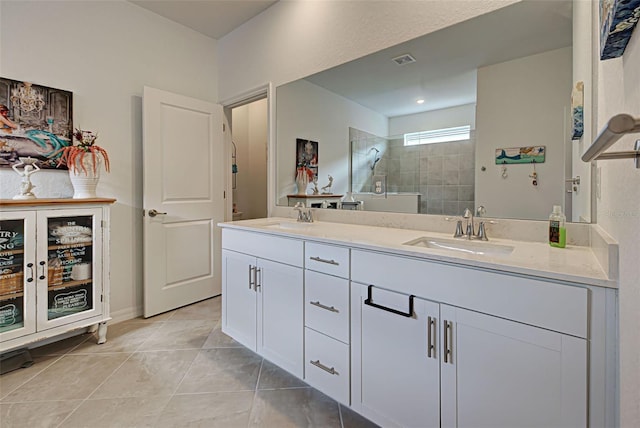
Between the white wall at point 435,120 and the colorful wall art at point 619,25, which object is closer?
the colorful wall art at point 619,25

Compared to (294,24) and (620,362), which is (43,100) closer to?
(294,24)

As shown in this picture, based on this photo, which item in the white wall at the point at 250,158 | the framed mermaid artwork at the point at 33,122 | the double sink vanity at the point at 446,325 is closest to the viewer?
the double sink vanity at the point at 446,325

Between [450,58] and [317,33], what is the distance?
1.09m

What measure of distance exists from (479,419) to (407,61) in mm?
1812

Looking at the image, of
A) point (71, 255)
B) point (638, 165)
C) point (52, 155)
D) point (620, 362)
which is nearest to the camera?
point (638, 165)

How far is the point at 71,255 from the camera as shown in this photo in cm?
208

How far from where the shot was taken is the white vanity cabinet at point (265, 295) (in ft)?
5.51

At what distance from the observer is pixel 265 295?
1.86m

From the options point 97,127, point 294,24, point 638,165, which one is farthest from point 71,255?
point 638,165

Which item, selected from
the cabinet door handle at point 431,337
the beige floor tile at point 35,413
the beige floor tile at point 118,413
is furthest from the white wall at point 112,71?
the cabinet door handle at point 431,337

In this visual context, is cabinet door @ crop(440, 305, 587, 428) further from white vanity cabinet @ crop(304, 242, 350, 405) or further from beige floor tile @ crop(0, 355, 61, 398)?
beige floor tile @ crop(0, 355, 61, 398)

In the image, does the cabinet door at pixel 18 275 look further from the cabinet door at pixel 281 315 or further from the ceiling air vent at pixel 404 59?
the ceiling air vent at pixel 404 59

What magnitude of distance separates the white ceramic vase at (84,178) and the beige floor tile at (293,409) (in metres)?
1.86

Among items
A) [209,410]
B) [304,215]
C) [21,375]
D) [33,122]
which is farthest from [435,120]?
[21,375]
